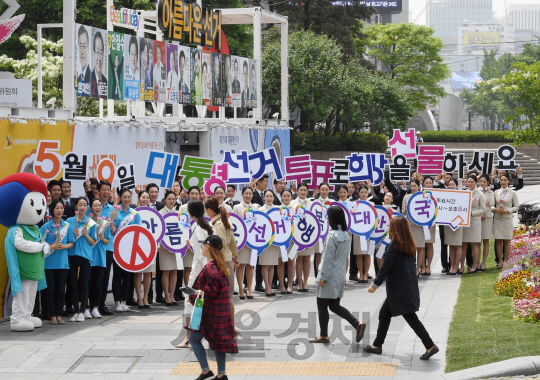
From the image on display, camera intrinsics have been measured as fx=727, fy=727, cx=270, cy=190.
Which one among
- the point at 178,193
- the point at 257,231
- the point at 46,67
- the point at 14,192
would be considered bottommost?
the point at 257,231

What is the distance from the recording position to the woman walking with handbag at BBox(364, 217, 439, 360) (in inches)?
307

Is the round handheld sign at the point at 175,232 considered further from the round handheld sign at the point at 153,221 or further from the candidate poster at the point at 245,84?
the candidate poster at the point at 245,84

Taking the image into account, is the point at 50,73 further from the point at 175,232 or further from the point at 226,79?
the point at 175,232

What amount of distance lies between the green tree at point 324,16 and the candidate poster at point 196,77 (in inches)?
1032

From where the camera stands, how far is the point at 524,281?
34.7ft

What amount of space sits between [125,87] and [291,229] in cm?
469

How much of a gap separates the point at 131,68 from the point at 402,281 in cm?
856

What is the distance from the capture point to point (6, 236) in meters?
9.48

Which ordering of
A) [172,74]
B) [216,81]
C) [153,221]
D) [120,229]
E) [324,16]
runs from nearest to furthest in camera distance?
1. [120,229]
2. [153,221]
3. [172,74]
4. [216,81]
5. [324,16]

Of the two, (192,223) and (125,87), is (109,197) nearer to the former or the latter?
(192,223)

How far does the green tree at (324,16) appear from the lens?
43.6 metres

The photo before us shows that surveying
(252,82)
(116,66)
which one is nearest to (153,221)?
(116,66)

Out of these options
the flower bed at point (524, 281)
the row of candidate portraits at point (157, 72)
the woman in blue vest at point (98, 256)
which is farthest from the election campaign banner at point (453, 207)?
the woman in blue vest at point (98, 256)

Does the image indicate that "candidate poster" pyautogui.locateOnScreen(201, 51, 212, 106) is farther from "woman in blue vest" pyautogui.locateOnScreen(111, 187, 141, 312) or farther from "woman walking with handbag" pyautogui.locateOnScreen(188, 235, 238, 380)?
"woman walking with handbag" pyautogui.locateOnScreen(188, 235, 238, 380)
